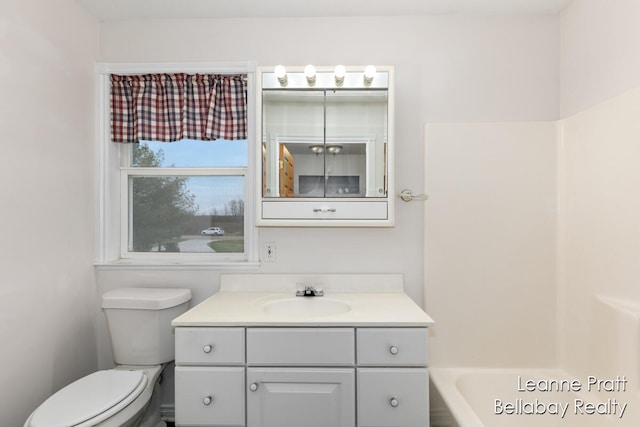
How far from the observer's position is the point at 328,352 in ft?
Answer: 5.08

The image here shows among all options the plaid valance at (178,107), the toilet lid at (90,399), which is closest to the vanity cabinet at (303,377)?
the toilet lid at (90,399)

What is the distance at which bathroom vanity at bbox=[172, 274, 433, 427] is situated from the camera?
153cm

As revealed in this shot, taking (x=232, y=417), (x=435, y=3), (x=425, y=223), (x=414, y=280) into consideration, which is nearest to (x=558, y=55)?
(x=435, y=3)

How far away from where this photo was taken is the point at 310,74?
186 centimetres

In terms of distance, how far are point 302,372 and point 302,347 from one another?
0.11 metres

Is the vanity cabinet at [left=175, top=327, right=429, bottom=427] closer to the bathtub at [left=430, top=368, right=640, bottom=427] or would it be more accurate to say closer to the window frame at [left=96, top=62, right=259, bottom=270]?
the bathtub at [left=430, top=368, right=640, bottom=427]

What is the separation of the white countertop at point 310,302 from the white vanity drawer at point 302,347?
0.04 metres

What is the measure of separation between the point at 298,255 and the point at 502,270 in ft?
3.87

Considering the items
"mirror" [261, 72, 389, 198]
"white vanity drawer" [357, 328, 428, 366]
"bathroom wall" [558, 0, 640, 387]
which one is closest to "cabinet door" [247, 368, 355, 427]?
"white vanity drawer" [357, 328, 428, 366]

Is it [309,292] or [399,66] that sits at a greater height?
[399,66]

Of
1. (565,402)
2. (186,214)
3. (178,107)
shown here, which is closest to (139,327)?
(186,214)

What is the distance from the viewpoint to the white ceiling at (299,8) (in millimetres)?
1938

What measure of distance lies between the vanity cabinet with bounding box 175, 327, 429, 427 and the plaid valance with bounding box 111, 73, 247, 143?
1.17 m

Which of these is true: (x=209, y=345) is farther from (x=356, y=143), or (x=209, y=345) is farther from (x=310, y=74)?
(x=310, y=74)
